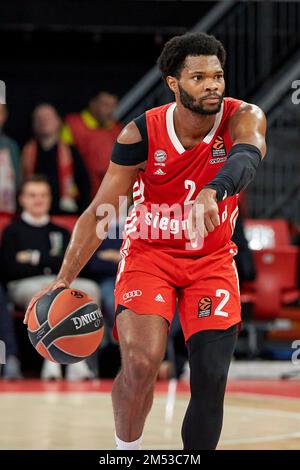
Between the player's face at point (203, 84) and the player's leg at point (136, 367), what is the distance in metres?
0.87

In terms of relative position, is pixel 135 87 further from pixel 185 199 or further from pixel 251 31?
pixel 185 199

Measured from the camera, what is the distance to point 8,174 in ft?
31.7

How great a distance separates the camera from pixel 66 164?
9.91 meters

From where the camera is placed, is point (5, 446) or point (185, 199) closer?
point (185, 199)

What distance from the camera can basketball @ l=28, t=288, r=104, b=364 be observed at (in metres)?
4.30

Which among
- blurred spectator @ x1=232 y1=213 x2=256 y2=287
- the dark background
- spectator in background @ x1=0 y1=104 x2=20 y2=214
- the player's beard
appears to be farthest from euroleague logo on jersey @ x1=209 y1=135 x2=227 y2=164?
the dark background

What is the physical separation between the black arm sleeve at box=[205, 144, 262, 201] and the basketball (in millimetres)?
901

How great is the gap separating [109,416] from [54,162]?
12.2ft

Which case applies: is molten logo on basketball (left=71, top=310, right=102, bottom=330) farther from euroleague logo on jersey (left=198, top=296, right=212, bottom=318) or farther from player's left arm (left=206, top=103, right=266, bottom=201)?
player's left arm (left=206, top=103, right=266, bottom=201)

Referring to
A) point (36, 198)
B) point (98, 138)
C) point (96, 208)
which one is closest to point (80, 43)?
point (98, 138)
